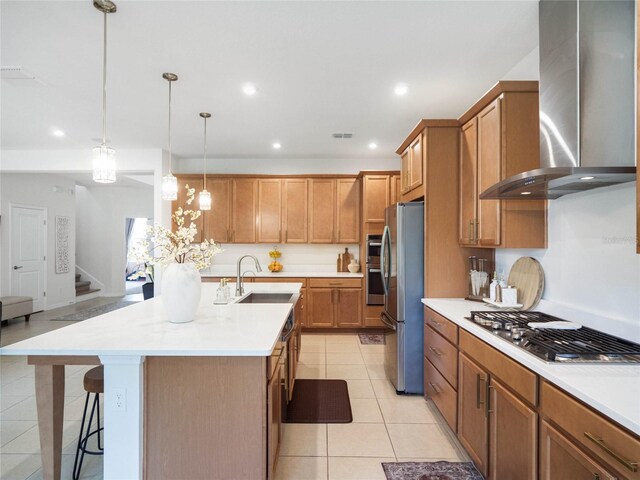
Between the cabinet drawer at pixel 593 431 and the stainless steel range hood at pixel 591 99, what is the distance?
38.5 inches

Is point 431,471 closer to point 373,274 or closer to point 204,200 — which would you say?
point 204,200

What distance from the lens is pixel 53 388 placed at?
63.8 inches

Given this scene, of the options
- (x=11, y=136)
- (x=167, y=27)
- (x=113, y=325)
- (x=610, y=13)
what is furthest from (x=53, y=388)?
(x=11, y=136)

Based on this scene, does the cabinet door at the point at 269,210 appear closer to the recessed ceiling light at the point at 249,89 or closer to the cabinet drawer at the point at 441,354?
the recessed ceiling light at the point at 249,89

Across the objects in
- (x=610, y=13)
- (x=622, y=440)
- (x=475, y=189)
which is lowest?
(x=622, y=440)

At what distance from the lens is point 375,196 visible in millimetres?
5016

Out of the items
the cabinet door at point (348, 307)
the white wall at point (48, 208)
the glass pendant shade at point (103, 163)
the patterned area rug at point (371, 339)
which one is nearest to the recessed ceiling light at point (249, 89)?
the glass pendant shade at point (103, 163)

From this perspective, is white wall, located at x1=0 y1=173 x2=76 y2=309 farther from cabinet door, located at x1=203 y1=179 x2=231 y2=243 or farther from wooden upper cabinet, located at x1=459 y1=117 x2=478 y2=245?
wooden upper cabinet, located at x1=459 y1=117 x2=478 y2=245

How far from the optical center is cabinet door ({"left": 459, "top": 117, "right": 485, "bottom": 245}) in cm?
250

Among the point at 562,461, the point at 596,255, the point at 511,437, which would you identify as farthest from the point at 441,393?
the point at 596,255

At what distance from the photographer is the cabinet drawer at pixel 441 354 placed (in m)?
2.21

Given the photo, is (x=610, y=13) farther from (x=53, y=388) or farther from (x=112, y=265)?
(x=112, y=265)

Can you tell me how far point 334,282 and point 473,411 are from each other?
124 inches

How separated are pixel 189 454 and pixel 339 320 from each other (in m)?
3.57
